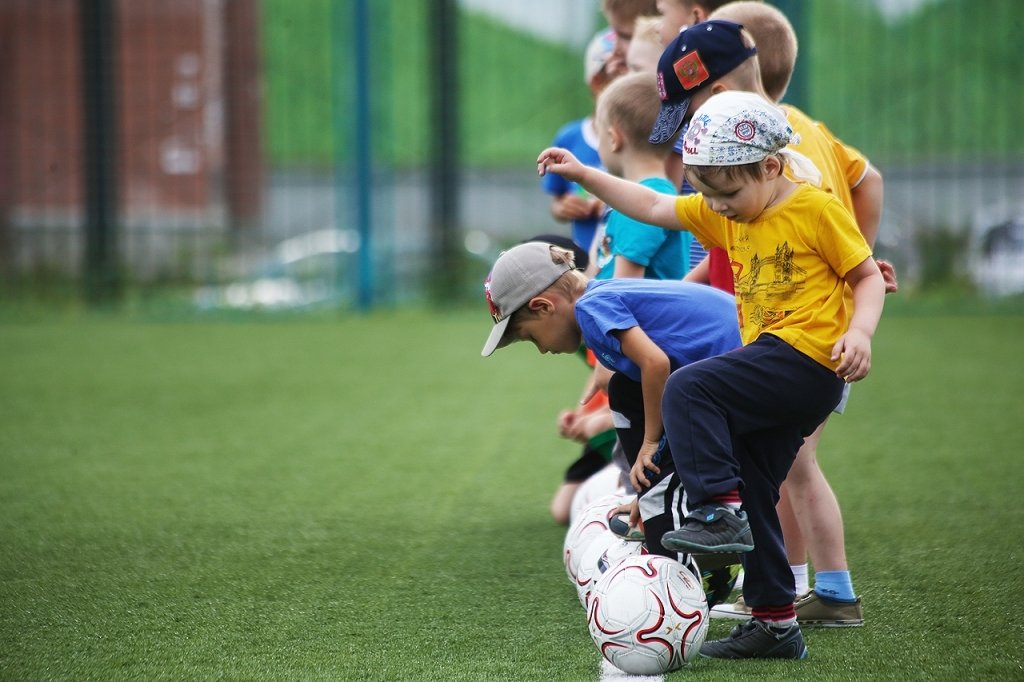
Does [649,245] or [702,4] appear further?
[702,4]

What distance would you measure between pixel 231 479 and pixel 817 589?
2484mm

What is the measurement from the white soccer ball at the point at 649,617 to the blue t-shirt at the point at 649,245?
941mm

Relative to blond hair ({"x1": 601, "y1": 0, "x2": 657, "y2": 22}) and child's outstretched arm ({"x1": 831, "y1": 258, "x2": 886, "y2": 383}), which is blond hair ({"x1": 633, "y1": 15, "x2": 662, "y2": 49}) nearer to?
blond hair ({"x1": 601, "y1": 0, "x2": 657, "y2": 22})

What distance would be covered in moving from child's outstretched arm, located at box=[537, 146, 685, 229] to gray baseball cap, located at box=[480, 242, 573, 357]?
210mm

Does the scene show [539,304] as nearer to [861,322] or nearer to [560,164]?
[560,164]

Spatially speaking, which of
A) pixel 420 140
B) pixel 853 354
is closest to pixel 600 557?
pixel 853 354

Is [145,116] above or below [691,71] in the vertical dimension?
below

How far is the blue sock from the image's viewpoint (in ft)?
9.41

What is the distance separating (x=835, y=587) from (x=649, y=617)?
1.96 feet

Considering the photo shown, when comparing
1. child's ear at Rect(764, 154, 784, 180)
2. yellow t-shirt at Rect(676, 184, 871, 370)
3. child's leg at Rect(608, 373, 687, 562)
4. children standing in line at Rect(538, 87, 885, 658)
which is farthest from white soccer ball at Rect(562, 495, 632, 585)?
child's ear at Rect(764, 154, 784, 180)

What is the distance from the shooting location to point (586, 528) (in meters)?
3.11

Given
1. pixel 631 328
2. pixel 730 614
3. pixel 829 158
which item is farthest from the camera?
pixel 730 614

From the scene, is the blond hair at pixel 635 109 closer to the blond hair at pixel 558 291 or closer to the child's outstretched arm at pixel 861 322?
the blond hair at pixel 558 291

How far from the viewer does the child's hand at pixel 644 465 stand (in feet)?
8.96
